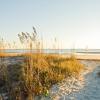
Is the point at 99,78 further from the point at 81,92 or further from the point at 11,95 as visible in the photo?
the point at 11,95

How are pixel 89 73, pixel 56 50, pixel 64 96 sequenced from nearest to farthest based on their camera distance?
pixel 64 96 → pixel 89 73 → pixel 56 50

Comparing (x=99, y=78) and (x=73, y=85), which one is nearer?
(x=73, y=85)

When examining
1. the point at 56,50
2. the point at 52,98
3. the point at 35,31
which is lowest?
the point at 52,98

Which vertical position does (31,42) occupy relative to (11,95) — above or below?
above

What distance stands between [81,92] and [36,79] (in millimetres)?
1521

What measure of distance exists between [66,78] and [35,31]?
6.86 ft

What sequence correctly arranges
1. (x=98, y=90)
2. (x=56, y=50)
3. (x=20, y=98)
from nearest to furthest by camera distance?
1. (x=20, y=98)
2. (x=98, y=90)
3. (x=56, y=50)

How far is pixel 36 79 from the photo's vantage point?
920 centimetres

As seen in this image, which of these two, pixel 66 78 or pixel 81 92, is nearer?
pixel 81 92

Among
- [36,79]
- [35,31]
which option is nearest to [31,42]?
[35,31]

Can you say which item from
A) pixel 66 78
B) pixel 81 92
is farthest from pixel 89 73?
pixel 81 92

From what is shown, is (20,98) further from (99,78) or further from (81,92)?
(99,78)

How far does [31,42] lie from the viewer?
9.78 meters

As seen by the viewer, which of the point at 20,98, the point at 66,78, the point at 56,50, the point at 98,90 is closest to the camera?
the point at 20,98
